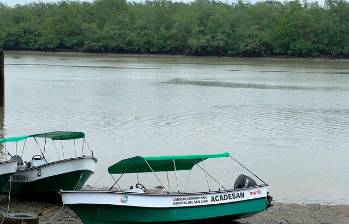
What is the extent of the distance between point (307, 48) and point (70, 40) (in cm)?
4576

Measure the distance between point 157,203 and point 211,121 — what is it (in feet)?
64.7

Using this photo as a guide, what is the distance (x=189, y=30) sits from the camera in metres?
138

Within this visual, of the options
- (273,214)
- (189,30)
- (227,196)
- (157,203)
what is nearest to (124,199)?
(157,203)

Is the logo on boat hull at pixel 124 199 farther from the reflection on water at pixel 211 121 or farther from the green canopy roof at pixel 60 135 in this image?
the reflection on water at pixel 211 121

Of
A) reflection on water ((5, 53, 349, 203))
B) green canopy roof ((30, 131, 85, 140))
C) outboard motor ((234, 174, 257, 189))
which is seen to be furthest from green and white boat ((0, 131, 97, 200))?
outboard motor ((234, 174, 257, 189))

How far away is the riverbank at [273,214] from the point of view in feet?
52.1

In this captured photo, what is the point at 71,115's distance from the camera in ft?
115

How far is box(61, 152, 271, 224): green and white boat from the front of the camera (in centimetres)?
1409

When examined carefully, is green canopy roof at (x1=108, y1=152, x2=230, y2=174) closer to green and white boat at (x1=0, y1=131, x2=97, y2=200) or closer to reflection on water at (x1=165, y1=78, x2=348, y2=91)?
green and white boat at (x1=0, y1=131, x2=97, y2=200)

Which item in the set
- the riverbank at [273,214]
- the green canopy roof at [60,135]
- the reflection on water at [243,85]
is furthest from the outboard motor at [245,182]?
the reflection on water at [243,85]

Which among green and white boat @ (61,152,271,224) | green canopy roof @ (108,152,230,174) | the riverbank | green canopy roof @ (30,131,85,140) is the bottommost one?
the riverbank

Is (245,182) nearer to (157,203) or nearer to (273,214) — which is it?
(273,214)

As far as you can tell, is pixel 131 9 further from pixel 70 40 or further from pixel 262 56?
pixel 262 56

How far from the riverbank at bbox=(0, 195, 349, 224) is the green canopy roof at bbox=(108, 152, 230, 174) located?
1454 millimetres
